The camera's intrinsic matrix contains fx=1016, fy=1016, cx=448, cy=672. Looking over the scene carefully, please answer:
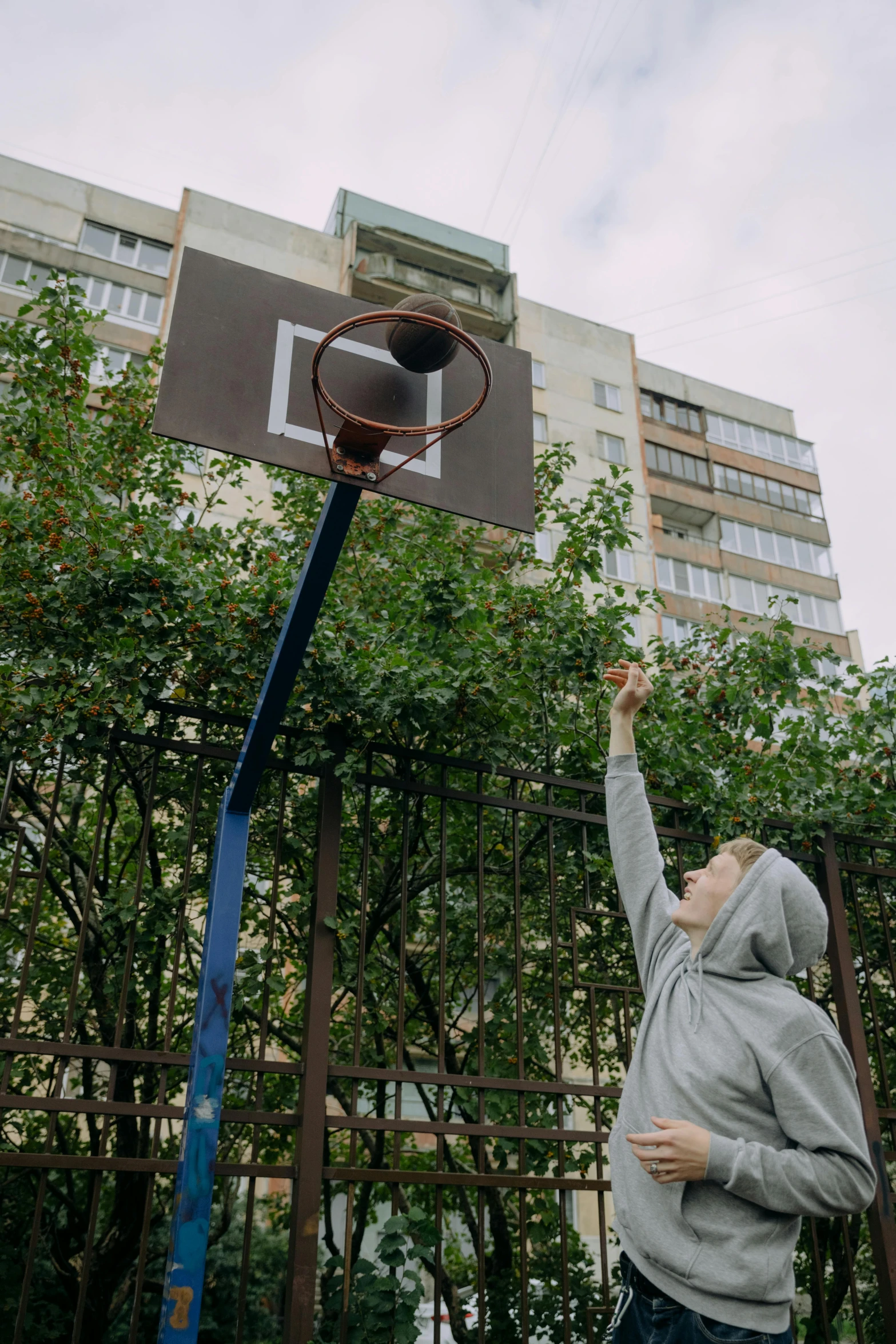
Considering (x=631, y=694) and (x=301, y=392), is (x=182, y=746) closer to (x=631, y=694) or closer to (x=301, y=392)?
(x=301, y=392)

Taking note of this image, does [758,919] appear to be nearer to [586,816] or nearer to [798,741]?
[586,816]

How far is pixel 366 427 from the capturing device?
10.1 ft

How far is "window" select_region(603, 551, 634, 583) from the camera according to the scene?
26328 mm

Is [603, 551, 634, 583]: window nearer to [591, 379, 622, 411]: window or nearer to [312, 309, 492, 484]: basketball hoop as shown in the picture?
[591, 379, 622, 411]: window

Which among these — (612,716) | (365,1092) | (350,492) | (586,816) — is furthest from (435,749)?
(365,1092)

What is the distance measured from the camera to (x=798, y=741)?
6.26 metres

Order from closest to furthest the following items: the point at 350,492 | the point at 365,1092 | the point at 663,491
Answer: the point at 350,492, the point at 365,1092, the point at 663,491

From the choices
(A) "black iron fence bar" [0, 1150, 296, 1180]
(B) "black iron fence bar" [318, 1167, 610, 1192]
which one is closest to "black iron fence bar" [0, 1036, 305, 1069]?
(A) "black iron fence bar" [0, 1150, 296, 1180]

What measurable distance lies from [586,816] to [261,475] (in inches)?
778

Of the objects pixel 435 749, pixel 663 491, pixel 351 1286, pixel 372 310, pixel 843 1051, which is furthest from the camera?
pixel 663 491

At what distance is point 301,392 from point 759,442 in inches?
1221

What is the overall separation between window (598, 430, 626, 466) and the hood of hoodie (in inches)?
1074

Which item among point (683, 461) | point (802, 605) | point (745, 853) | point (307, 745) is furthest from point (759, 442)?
point (745, 853)

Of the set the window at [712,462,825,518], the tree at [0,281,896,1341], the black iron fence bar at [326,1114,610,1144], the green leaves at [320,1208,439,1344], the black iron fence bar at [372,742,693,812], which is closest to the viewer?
the green leaves at [320,1208,439,1344]
